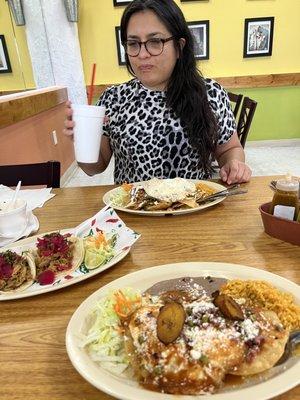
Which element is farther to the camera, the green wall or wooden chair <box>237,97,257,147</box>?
the green wall

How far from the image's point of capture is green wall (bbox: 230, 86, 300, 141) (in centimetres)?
493

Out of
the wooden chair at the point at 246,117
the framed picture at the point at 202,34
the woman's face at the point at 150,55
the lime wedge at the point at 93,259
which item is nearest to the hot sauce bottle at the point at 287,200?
the lime wedge at the point at 93,259

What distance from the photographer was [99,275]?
834 millimetres

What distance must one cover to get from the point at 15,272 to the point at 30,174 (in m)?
0.84

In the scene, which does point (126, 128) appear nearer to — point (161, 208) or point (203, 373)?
point (161, 208)

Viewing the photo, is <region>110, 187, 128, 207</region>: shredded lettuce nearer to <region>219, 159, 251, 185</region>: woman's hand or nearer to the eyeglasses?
<region>219, 159, 251, 185</region>: woman's hand

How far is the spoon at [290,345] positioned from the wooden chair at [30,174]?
1.24 m

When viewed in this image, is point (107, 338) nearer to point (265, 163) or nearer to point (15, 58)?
point (15, 58)

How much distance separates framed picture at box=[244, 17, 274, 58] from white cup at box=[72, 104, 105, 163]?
13.9ft

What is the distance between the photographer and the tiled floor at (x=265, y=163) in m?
4.08

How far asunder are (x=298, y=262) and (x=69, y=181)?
3709 millimetres

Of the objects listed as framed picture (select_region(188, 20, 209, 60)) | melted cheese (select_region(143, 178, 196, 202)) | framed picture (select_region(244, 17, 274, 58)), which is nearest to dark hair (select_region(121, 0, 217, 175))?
melted cheese (select_region(143, 178, 196, 202))

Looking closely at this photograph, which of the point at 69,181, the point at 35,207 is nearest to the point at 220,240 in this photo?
the point at 35,207

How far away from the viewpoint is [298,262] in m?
0.83
